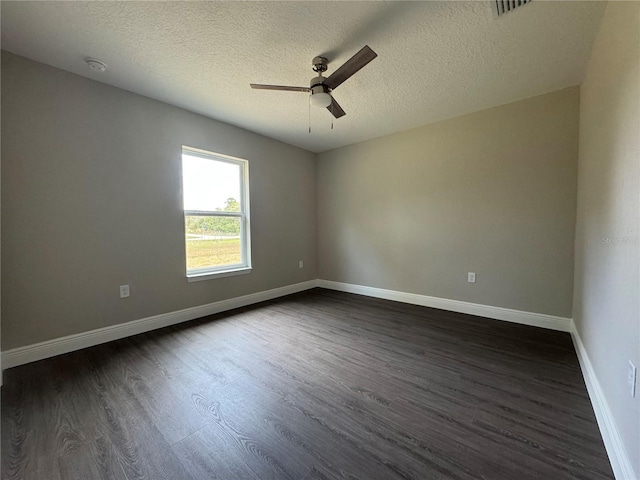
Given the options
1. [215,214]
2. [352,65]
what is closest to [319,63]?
[352,65]

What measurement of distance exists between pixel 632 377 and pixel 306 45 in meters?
2.66

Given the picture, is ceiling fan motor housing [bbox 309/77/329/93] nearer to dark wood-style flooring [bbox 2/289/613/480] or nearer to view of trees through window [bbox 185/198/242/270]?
view of trees through window [bbox 185/198/242/270]

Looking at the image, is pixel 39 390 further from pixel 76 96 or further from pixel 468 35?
pixel 468 35

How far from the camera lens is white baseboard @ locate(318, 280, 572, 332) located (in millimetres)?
2697

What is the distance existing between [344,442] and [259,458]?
0.43 metres

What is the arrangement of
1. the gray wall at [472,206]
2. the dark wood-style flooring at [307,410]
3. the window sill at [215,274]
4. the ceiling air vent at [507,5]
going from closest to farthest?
the dark wood-style flooring at [307,410], the ceiling air vent at [507,5], the gray wall at [472,206], the window sill at [215,274]

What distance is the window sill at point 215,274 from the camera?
3.14m

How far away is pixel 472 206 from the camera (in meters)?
3.15

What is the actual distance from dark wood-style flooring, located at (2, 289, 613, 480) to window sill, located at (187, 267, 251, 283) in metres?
0.76

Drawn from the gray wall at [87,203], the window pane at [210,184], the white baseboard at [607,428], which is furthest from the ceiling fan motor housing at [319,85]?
the white baseboard at [607,428]

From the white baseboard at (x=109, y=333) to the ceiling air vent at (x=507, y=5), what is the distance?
3838 millimetres

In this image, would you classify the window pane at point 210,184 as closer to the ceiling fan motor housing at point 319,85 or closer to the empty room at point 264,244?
the empty room at point 264,244

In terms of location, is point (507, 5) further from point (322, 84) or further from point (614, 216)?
point (614, 216)

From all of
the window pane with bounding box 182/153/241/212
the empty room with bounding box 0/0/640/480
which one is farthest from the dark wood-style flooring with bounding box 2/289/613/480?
the window pane with bounding box 182/153/241/212
